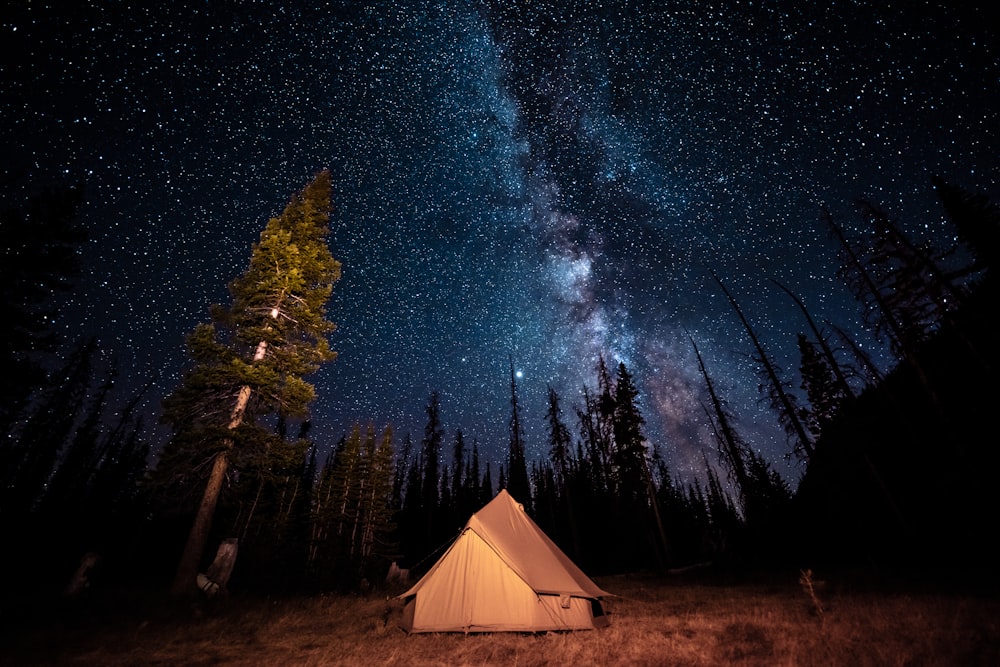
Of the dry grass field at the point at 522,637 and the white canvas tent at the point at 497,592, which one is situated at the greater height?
the white canvas tent at the point at 497,592

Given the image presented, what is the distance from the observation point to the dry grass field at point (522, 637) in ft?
19.6

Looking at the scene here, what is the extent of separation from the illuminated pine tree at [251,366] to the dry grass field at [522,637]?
2.37 m

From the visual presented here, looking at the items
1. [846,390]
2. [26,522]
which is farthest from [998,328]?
[26,522]

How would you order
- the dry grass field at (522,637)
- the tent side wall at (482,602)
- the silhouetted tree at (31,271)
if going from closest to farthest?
the dry grass field at (522,637), the tent side wall at (482,602), the silhouetted tree at (31,271)

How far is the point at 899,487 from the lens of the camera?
25219 mm

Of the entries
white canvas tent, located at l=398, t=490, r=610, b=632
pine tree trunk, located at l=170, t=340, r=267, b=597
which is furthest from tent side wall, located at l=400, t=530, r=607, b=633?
pine tree trunk, located at l=170, t=340, r=267, b=597

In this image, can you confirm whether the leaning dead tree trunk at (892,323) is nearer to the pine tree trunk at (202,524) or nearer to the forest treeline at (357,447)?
the forest treeline at (357,447)

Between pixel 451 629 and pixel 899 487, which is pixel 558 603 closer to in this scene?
pixel 451 629

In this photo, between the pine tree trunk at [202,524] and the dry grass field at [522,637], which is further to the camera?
the pine tree trunk at [202,524]

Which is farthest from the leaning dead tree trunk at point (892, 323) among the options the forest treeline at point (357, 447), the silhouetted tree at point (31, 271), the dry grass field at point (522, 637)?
the silhouetted tree at point (31, 271)

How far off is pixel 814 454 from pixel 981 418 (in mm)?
10922

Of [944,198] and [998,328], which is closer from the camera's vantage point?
[998,328]

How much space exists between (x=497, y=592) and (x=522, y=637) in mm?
984

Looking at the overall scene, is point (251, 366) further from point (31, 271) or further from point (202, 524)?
point (31, 271)
